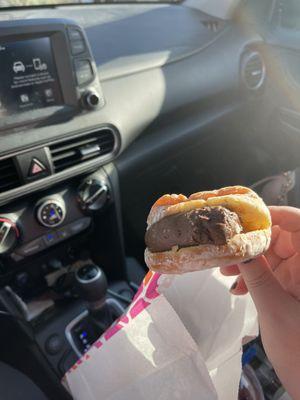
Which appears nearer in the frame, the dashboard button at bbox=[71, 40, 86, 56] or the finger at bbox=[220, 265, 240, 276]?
the finger at bbox=[220, 265, 240, 276]

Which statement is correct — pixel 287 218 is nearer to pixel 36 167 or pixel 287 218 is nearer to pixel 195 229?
pixel 195 229

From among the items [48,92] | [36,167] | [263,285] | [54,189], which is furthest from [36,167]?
[263,285]

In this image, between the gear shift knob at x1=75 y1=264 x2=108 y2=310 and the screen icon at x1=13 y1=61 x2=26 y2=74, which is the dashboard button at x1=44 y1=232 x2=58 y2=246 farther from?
the screen icon at x1=13 y1=61 x2=26 y2=74

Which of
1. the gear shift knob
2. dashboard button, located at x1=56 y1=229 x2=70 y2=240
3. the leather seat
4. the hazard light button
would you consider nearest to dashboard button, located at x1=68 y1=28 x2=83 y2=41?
the hazard light button

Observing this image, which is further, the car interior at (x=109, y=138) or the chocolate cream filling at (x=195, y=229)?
the car interior at (x=109, y=138)

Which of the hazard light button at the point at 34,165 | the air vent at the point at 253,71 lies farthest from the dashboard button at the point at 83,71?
the air vent at the point at 253,71

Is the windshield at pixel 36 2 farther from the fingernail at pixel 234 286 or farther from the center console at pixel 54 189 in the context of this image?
the fingernail at pixel 234 286
